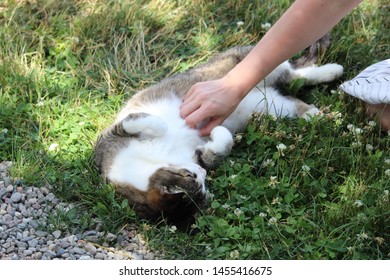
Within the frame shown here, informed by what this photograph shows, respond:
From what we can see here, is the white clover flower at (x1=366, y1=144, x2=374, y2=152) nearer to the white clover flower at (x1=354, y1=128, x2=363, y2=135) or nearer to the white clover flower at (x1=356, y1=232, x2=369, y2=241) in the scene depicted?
the white clover flower at (x1=354, y1=128, x2=363, y2=135)

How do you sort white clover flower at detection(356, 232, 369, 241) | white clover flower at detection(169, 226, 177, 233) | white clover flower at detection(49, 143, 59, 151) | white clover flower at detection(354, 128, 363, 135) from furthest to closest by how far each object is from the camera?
white clover flower at detection(49, 143, 59, 151), white clover flower at detection(354, 128, 363, 135), white clover flower at detection(169, 226, 177, 233), white clover flower at detection(356, 232, 369, 241)

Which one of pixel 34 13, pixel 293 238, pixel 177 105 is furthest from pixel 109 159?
pixel 34 13

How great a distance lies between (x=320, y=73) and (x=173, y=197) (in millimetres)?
1700

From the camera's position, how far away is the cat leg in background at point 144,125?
162 inches

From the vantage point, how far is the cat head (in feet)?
12.5

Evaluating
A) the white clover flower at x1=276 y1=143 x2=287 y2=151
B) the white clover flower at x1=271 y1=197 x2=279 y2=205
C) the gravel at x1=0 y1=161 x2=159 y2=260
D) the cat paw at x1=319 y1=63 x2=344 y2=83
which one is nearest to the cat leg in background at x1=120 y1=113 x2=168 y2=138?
the gravel at x1=0 y1=161 x2=159 y2=260

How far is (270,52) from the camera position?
4.07 meters

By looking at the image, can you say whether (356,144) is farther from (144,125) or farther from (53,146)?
(53,146)

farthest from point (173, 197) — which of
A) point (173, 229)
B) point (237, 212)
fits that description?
point (237, 212)

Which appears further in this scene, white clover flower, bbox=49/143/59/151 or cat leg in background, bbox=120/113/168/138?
white clover flower, bbox=49/143/59/151

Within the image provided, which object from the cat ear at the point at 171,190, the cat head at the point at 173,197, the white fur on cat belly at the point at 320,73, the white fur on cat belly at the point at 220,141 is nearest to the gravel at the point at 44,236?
the cat head at the point at 173,197

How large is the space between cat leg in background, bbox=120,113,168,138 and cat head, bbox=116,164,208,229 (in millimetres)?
304

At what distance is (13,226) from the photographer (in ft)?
12.3
